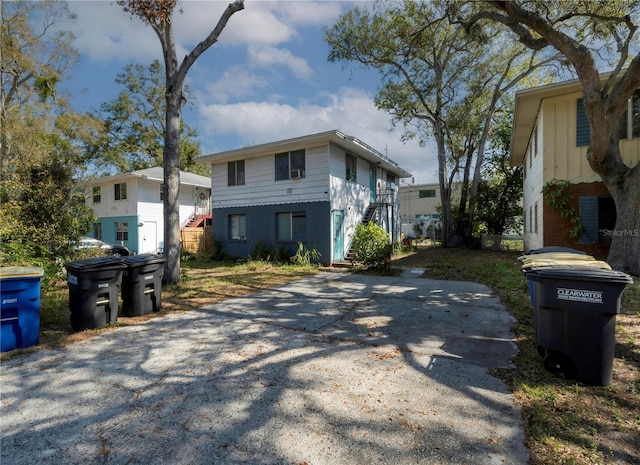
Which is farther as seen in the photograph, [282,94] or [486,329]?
[282,94]

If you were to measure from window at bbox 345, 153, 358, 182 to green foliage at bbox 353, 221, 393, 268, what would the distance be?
3805 millimetres

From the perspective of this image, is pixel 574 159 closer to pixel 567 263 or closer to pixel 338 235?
pixel 567 263

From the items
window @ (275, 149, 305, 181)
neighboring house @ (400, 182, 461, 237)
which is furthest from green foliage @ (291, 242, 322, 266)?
neighboring house @ (400, 182, 461, 237)

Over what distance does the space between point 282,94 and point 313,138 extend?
266cm

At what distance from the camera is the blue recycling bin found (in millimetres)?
3744

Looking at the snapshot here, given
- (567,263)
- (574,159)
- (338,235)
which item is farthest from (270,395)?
(574,159)

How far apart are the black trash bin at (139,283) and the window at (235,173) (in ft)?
30.7

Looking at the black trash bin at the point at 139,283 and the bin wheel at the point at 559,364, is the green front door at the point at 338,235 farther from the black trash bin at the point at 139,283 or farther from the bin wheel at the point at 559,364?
the bin wheel at the point at 559,364

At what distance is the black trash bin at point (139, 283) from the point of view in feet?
17.3

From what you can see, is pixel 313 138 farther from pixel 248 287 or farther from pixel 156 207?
pixel 156 207

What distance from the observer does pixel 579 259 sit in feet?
13.8

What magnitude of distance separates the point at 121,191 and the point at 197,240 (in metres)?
6.84

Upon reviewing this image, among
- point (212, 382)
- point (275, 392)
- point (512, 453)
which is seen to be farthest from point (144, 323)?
point (512, 453)

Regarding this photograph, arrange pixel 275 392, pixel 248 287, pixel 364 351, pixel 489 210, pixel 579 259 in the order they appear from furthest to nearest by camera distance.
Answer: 1. pixel 489 210
2. pixel 248 287
3. pixel 579 259
4. pixel 364 351
5. pixel 275 392
